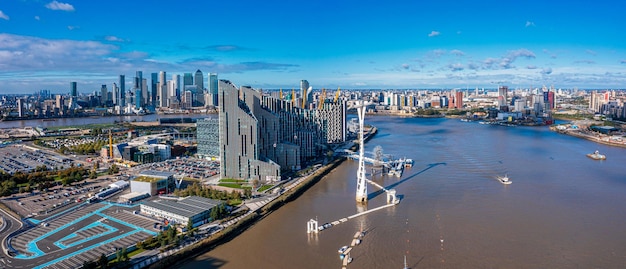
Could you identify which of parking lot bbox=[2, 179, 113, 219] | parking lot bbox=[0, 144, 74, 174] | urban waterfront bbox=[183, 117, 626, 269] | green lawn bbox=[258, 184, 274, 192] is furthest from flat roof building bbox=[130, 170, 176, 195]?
parking lot bbox=[0, 144, 74, 174]

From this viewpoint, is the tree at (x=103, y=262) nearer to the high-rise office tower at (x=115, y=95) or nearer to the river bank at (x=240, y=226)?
the river bank at (x=240, y=226)

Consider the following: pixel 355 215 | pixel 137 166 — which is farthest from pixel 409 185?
pixel 137 166

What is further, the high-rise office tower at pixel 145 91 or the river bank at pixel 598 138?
the high-rise office tower at pixel 145 91

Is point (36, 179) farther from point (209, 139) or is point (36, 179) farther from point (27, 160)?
point (209, 139)

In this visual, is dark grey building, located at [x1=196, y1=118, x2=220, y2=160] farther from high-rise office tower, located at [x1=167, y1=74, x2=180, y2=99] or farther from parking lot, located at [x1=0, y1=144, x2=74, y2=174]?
high-rise office tower, located at [x1=167, y1=74, x2=180, y2=99]

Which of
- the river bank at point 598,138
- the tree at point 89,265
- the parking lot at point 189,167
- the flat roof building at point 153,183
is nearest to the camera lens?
the tree at point 89,265

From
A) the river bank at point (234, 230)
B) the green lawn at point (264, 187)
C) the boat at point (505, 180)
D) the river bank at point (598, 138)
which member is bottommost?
the river bank at point (234, 230)

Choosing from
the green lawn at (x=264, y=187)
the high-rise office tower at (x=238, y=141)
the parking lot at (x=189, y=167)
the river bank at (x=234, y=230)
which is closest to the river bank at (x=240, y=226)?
the river bank at (x=234, y=230)
